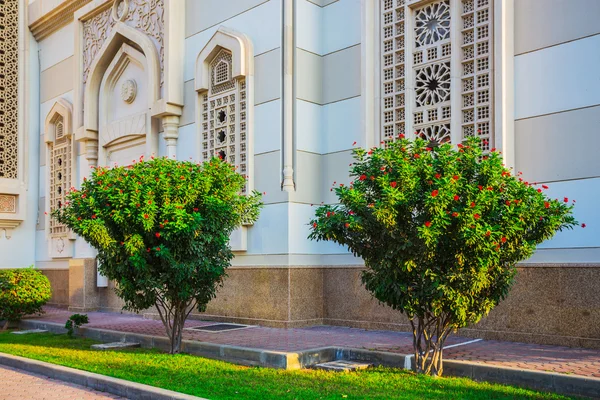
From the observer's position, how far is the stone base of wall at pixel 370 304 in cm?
834

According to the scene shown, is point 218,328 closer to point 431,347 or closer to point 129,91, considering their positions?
point 431,347

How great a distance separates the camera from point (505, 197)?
6750mm

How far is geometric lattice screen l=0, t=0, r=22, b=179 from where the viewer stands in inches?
677

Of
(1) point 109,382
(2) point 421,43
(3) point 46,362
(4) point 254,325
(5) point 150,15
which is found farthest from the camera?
(5) point 150,15

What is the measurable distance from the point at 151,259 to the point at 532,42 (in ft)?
20.1

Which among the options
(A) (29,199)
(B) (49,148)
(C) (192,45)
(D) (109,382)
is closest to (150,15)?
(C) (192,45)

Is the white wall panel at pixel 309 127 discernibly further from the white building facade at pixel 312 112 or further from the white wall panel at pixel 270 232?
the white wall panel at pixel 270 232

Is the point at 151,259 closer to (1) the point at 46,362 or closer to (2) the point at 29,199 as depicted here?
(1) the point at 46,362

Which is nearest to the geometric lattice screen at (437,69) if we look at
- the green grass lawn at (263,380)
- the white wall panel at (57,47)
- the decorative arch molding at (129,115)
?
the green grass lawn at (263,380)

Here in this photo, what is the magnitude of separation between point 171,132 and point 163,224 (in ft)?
17.3

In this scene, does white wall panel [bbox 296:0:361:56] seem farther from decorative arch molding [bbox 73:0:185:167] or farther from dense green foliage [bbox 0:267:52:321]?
dense green foliage [bbox 0:267:52:321]

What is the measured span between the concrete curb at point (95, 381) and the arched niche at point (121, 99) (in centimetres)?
599

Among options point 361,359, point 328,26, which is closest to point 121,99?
point 328,26

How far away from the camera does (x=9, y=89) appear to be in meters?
17.4
